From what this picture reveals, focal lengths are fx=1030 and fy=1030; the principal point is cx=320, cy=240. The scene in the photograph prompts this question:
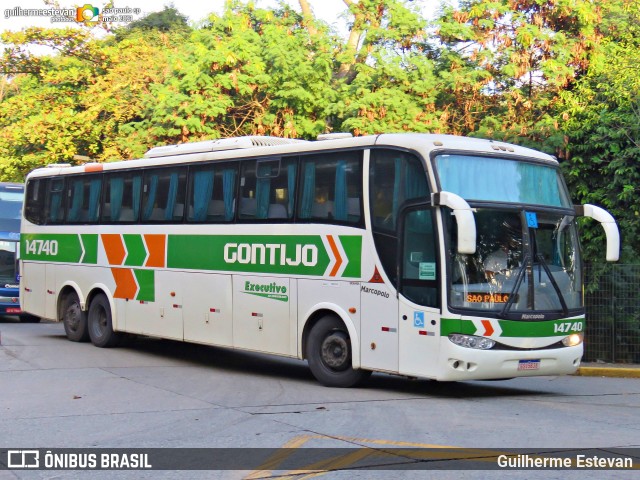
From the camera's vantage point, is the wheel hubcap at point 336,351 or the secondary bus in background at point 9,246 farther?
the secondary bus in background at point 9,246

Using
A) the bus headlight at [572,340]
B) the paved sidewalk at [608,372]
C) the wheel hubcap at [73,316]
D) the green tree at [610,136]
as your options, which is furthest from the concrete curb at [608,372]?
the wheel hubcap at [73,316]

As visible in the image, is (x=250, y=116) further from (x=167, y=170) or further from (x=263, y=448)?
(x=263, y=448)

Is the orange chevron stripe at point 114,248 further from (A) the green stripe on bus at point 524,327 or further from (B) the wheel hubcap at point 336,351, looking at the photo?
(A) the green stripe on bus at point 524,327

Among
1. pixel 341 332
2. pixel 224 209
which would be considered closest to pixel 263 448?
pixel 341 332

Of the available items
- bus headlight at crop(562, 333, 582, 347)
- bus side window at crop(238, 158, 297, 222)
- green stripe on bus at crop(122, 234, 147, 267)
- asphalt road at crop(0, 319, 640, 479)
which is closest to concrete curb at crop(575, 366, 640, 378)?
asphalt road at crop(0, 319, 640, 479)

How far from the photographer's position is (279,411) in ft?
36.9

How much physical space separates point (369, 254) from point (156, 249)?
219 inches

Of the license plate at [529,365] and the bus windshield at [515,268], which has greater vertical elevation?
the bus windshield at [515,268]

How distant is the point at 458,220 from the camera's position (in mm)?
11766

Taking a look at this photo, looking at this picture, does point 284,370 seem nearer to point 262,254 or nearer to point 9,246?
point 262,254

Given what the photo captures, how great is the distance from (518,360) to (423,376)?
1189 mm

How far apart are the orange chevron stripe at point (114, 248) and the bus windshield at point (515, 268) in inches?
322

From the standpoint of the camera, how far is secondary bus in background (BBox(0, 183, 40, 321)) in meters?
28.5

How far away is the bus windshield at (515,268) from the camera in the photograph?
40.8 feet
